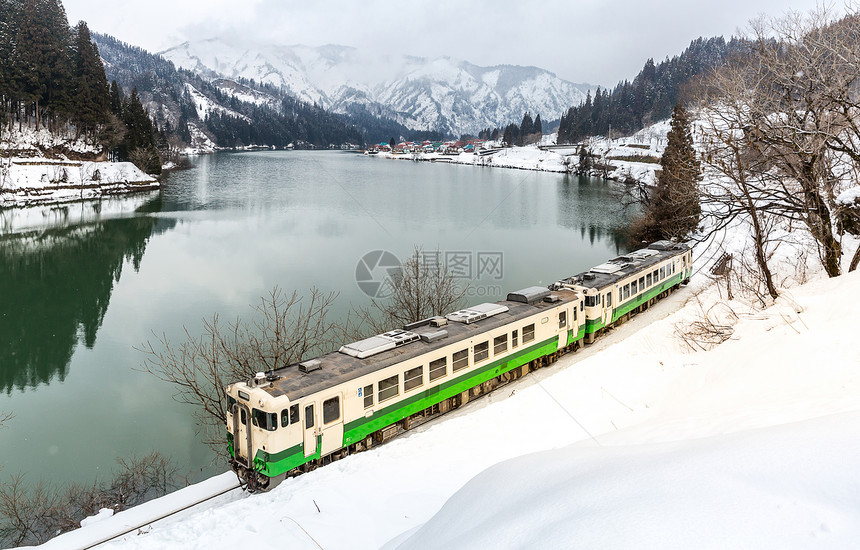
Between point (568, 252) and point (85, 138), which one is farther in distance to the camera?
point (85, 138)

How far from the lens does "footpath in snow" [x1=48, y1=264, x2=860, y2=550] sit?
3.68 metres

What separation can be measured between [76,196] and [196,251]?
117ft

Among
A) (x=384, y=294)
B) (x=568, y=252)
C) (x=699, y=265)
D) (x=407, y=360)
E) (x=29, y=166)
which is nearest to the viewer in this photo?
(x=407, y=360)

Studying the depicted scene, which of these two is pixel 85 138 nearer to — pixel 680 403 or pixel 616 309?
pixel 616 309

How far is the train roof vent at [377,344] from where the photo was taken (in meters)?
13.0

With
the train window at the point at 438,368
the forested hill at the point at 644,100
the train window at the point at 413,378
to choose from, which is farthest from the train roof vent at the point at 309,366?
the forested hill at the point at 644,100

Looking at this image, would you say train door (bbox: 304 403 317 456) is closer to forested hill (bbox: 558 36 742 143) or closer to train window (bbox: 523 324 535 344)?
train window (bbox: 523 324 535 344)

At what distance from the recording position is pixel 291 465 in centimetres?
1104

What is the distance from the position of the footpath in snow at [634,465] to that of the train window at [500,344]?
4.08 feet

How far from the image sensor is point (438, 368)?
13883 mm

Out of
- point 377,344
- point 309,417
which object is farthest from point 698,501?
point 377,344

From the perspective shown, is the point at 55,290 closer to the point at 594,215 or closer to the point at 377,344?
the point at 377,344

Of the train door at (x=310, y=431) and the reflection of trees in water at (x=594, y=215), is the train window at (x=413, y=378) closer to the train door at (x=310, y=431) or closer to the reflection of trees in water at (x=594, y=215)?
the train door at (x=310, y=431)

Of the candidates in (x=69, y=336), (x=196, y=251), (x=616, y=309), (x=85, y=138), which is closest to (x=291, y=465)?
(x=616, y=309)
